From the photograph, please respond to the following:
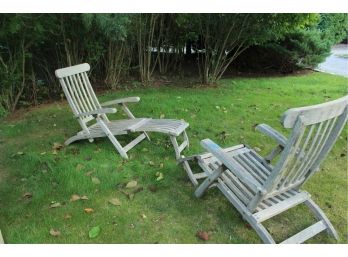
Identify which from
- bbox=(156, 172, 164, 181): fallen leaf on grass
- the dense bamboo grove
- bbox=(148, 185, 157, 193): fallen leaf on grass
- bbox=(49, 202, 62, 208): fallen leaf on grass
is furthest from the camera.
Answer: the dense bamboo grove

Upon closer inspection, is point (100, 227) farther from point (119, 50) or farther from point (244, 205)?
point (119, 50)

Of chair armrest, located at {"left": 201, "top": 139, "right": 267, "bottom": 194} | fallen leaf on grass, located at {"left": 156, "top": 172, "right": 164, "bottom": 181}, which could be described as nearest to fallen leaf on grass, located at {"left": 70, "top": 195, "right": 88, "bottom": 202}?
fallen leaf on grass, located at {"left": 156, "top": 172, "right": 164, "bottom": 181}

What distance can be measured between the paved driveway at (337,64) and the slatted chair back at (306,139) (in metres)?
8.23

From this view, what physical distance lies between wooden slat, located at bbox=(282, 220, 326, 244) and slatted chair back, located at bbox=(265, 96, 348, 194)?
378mm

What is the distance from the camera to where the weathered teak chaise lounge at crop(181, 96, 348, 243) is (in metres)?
2.58

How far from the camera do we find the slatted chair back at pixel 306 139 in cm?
248

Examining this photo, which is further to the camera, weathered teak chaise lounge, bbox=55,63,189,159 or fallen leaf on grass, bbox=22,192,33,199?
weathered teak chaise lounge, bbox=55,63,189,159

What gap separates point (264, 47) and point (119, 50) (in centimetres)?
451

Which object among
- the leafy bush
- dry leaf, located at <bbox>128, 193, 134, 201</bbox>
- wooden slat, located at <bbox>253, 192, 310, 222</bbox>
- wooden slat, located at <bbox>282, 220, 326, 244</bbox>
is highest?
wooden slat, located at <bbox>253, 192, 310, 222</bbox>

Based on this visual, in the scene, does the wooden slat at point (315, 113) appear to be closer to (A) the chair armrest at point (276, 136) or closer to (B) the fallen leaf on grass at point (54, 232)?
(A) the chair armrest at point (276, 136)

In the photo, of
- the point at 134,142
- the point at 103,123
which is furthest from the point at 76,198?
the point at 134,142

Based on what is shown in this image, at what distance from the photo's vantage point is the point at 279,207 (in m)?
3.10

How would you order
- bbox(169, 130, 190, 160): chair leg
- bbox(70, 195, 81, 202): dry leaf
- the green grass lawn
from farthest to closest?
1. bbox(169, 130, 190, 160): chair leg
2. bbox(70, 195, 81, 202): dry leaf
3. the green grass lawn

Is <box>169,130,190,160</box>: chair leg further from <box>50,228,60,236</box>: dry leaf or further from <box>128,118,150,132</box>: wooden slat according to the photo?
<box>50,228,60,236</box>: dry leaf
